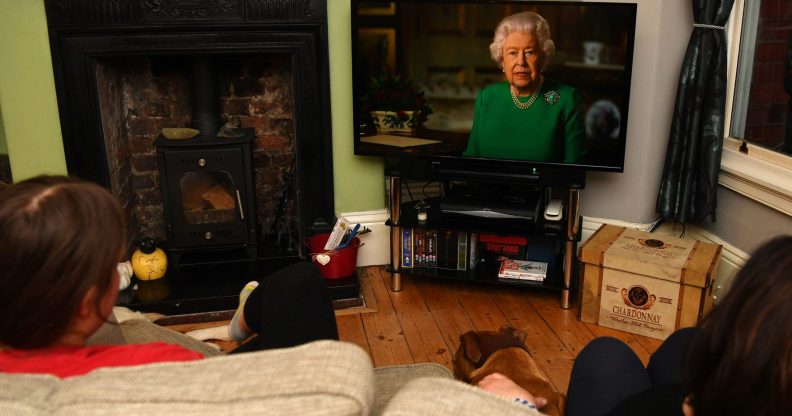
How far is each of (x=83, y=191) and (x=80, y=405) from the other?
34 cm

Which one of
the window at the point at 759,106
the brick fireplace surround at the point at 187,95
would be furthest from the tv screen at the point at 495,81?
the window at the point at 759,106

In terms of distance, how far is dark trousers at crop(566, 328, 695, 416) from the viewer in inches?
54.9

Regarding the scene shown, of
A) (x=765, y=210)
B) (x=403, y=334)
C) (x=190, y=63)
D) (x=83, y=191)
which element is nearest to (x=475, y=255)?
(x=403, y=334)

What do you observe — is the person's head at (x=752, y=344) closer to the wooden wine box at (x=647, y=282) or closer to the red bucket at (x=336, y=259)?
the wooden wine box at (x=647, y=282)

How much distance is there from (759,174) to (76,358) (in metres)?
2.56

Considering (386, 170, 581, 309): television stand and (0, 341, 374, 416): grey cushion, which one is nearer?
(0, 341, 374, 416): grey cushion

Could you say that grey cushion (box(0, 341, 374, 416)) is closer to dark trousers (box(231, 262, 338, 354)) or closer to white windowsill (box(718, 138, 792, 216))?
dark trousers (box(231, 262, 338, 354))

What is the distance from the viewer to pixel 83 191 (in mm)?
1021

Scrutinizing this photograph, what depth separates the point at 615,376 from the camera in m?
1.45

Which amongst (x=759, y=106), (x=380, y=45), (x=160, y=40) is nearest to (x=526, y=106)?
(x=380, y=45)

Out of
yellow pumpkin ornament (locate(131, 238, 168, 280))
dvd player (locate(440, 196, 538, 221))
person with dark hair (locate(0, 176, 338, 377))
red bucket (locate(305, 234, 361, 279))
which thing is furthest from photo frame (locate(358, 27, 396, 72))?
person with dark hair (locate(0, 176, 338, 377))

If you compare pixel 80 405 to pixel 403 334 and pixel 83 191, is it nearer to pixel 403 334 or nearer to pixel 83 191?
pixel 83 191

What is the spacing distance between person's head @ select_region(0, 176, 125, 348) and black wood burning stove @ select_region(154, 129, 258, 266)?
2056mm

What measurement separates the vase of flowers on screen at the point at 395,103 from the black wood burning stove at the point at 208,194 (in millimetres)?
572
